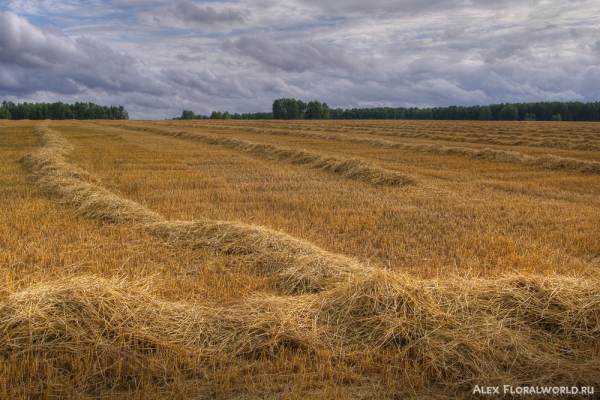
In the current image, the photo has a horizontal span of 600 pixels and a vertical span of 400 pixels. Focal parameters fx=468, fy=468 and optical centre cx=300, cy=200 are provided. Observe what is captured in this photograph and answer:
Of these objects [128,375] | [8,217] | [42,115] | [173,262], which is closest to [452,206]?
[173,262]

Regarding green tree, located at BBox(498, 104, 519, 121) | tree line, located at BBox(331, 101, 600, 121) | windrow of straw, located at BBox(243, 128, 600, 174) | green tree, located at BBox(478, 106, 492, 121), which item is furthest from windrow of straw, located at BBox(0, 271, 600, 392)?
green tree, located at BBox(478, 106, 492, 121)

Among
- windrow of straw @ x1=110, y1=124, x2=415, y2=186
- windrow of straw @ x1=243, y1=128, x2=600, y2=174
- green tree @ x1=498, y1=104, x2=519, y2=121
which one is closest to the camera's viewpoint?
windrow of straw @ x1=110, y1=124, x2=415, y2=186

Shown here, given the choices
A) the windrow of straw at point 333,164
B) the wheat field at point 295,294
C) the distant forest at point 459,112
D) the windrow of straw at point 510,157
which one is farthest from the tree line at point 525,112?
the wheat field at point 295,294

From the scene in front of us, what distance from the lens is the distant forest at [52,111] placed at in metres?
140

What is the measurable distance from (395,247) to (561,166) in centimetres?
1410

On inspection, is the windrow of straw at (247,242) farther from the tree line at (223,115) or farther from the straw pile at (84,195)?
the tree line at (223,115)

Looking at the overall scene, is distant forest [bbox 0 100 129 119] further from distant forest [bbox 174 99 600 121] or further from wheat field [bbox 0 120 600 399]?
wheat field [bbox 0 120 600 399]

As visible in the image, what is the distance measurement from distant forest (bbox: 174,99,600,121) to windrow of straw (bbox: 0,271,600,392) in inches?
4565

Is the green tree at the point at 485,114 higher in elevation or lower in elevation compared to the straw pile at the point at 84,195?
higher

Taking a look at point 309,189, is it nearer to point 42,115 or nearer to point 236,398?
point 236,398

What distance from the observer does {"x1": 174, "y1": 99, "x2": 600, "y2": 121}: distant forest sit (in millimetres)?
110625

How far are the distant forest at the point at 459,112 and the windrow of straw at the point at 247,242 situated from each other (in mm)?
114625

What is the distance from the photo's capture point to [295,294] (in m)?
5.56

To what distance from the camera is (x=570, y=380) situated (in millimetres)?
3730
